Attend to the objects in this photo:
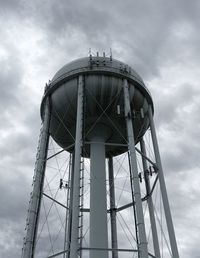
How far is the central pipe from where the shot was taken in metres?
12.9

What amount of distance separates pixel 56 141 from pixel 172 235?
26.5 ft

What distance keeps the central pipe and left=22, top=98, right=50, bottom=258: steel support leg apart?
233 centimetres

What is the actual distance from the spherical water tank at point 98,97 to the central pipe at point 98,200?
0.80 metres

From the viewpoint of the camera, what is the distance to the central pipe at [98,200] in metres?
12.9

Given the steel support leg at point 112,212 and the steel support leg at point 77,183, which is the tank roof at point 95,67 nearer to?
the steel support leg at point 77,183

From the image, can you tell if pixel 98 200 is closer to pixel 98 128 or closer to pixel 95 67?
pixel 98 128

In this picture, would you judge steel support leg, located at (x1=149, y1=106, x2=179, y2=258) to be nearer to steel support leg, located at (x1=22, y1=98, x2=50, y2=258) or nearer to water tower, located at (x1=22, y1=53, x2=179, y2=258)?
water tower, located at (x1=22, y1=53, x2=179, y2=258)

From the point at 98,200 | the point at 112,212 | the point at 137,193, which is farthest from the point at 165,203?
the point at 112,212

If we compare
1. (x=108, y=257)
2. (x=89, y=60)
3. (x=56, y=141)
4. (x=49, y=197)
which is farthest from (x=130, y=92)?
(x=108, y=257)

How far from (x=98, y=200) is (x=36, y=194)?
2.84 meters

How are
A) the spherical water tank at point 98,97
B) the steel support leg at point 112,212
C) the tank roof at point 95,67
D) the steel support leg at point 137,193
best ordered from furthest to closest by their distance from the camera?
the steel support leg at point 112,212 → the tank roof at point 95,67 → the spherical water tank at point 98,97 → the steel support leg at point 137,193

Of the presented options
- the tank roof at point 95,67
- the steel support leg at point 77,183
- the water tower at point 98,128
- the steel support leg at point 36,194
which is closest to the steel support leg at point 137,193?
the water tower at point 98,128

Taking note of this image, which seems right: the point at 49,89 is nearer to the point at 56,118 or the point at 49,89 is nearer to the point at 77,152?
the point at 56,118

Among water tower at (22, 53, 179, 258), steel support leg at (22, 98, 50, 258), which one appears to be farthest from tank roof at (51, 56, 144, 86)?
steel support leg at (22, 98, 50, 258)
